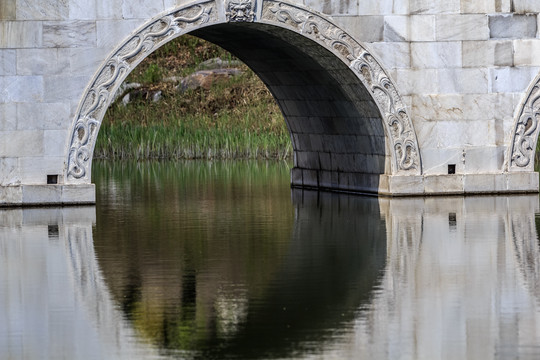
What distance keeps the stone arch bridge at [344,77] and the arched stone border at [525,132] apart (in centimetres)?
2

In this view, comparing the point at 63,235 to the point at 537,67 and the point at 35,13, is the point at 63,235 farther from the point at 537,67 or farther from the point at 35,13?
the point at 537,67

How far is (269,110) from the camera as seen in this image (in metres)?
36.8

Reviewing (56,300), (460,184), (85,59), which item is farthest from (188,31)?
(56,300)

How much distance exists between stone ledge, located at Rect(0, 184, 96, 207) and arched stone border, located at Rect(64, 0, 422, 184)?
0.13m

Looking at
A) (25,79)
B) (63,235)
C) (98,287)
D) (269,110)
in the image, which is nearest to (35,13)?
(25,79)

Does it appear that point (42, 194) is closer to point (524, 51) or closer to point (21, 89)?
point (21, 89)

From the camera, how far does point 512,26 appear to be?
1972cm

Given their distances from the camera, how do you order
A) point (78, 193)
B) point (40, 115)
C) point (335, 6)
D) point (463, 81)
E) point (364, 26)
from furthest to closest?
point (463, 81), point (364, 26), point (335, 6), point (78, 193), point (40, 115)

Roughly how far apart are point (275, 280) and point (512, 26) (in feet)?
29.0

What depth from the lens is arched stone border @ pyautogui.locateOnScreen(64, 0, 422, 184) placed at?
1783 cm

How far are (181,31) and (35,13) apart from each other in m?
1.87

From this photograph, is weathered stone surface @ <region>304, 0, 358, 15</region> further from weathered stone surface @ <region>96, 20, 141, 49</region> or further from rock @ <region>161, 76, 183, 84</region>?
rock @ <region>161, 76, 183, 84</region>

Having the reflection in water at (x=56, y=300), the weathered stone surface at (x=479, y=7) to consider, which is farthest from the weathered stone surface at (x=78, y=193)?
the weathered stone surface at (x=479, y=7)

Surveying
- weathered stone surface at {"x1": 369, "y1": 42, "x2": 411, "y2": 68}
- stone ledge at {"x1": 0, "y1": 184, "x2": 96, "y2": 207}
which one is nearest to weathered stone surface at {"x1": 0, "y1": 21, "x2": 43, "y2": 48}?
stone ledge at {"x1": 0, "y1": 184, "x2": 96, "y2": 207}
